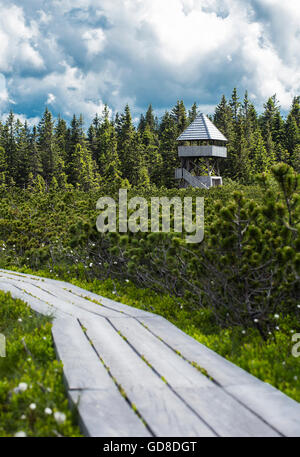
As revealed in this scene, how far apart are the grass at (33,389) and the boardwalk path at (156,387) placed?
12 centimetres

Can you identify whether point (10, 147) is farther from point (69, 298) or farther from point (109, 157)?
point (69, 298)

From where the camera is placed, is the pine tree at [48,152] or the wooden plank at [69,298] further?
the pine tree at [48,152]

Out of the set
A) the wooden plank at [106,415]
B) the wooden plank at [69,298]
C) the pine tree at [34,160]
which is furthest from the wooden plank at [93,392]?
the pine tree at [34,160]

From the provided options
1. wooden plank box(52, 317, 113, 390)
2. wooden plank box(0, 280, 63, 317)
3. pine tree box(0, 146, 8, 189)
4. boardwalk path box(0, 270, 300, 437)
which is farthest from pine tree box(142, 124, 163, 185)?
boardwalk path box(0, 270, 300, 437)

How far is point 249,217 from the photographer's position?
5277mm

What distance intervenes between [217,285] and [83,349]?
7.89 feet

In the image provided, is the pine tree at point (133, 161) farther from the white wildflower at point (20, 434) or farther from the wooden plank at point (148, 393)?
the white wildflower at point (20, 434)

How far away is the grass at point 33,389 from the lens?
3074mm

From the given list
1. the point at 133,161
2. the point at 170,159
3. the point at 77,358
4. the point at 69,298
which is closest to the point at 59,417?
the point at 77,358

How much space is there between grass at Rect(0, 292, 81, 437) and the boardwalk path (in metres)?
0.12

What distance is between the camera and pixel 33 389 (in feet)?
11.6
